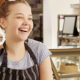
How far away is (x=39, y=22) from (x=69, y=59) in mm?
365

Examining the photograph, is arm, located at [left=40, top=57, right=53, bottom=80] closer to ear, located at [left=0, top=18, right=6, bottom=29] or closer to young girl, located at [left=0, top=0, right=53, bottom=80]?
young girl, located at [left=0, top=0, right=53, bottom=80]

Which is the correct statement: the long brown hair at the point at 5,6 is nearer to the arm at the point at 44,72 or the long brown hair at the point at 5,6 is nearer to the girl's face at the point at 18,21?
the girl's face at the point at 18,21

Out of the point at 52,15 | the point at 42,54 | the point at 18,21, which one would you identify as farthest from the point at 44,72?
the point at 52,15

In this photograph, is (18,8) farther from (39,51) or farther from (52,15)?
(52,15)

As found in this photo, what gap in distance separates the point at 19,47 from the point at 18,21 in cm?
10

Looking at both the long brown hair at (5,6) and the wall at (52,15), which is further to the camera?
the wall at (52,15)

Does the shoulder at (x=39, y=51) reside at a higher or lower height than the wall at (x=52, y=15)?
lower

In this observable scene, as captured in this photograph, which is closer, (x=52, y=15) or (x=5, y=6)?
(x=5, y=6)

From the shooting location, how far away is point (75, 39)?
1.41 m

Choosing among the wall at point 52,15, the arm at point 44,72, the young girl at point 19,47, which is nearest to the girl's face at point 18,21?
the young girl at point 19,47

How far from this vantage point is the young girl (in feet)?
2.42

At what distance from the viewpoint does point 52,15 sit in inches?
51.8

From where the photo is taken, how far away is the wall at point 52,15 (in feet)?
4.09

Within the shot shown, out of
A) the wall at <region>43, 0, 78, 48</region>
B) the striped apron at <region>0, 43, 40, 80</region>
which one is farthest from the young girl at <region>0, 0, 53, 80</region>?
the wall at <region>43, 0, 78, 48</region>
